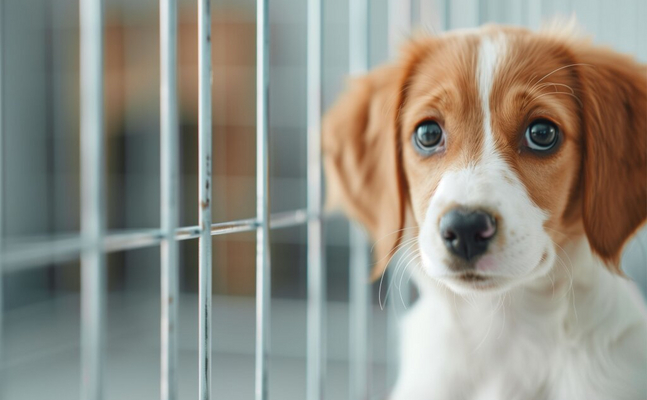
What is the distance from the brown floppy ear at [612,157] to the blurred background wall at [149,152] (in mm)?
1526

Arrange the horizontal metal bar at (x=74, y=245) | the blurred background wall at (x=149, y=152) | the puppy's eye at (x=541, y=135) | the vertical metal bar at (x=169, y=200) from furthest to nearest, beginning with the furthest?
the blurred background wall at (x=149, y=152) → the puppy's eye at (x=541, y=135) → the vertical metal bar at (x=169, y=200) → the horizontal metal bar at (x=74, y=245)

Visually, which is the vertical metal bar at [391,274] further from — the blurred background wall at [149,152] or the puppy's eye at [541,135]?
the puppy's eye at [541,135]

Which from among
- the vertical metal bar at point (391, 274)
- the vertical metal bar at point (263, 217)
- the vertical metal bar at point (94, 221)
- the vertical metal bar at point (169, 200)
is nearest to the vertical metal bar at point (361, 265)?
the vertical metal bar at point (391, 274)

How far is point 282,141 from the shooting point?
9.59 ft

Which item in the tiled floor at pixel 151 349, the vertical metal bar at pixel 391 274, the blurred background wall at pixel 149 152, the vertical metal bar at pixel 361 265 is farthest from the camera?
the blurred background wall at pixel 149 152

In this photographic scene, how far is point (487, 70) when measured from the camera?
40.0 inches

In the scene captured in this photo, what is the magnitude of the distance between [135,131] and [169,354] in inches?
98.5

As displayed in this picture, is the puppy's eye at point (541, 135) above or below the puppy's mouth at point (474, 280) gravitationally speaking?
above

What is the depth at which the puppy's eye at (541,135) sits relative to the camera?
0.98m

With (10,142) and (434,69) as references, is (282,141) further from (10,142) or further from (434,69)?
(434,69)

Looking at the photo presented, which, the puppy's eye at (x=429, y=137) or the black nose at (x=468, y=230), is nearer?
the black nose at (x=468, y=230)

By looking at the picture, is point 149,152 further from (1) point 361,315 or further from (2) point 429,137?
(2) point 429,137

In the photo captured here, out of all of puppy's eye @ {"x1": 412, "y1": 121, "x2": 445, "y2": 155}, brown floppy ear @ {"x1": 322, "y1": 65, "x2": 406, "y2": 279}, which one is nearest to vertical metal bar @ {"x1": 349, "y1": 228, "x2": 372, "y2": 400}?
brown floppy ear @ {"x1": 322, "y1": 65, "x2": 406, "y2": 279}

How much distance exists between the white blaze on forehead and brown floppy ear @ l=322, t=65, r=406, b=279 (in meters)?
0.17
